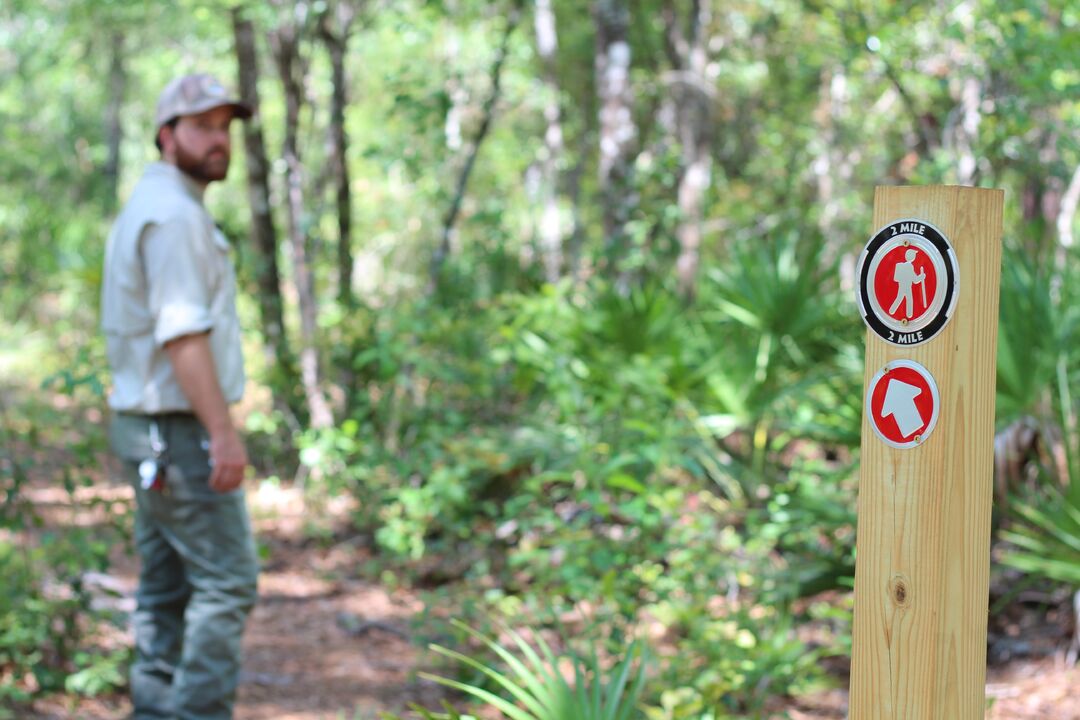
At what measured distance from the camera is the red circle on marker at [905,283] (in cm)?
178

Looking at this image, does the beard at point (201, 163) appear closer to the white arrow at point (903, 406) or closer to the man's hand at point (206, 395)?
the man's hand at point (206, 395)

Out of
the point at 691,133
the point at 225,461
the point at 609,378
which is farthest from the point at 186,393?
the point at 691,133

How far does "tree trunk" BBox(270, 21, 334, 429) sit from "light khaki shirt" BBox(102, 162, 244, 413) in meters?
3.91

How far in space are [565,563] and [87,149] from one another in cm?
2137

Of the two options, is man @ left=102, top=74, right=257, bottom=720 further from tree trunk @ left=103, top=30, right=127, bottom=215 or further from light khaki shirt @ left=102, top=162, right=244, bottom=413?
tree trunk @ left=103, top=30, right=127, bottom=215

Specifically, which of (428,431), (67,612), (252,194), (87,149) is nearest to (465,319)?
(428,431)

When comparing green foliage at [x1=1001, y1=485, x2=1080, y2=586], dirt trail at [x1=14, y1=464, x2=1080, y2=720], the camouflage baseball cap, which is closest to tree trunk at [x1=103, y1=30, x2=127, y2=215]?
dirt trail at [x1=14, y1=464, x2=1080, y2=720]

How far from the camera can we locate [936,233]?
5.82 feet

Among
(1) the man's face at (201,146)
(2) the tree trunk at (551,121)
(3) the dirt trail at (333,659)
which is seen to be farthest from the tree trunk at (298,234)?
(1) the man's face at (201,146)

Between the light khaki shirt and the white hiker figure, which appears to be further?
the light khaki shirt

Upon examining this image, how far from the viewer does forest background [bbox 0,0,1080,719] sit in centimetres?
472

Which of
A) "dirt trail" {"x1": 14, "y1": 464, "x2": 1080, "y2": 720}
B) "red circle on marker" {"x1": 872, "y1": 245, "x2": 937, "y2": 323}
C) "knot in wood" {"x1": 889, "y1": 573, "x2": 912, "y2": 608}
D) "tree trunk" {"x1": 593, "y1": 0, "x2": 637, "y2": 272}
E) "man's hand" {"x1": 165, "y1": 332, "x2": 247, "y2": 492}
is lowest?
"dirt trail" {"x1": 14, "y1": 464, "x2": 1080, "y2": 720}

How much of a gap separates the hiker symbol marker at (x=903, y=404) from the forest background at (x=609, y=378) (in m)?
1.21

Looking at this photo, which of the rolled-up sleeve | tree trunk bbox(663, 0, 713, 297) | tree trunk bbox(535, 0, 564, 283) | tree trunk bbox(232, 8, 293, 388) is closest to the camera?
the rolled-up sleeve
